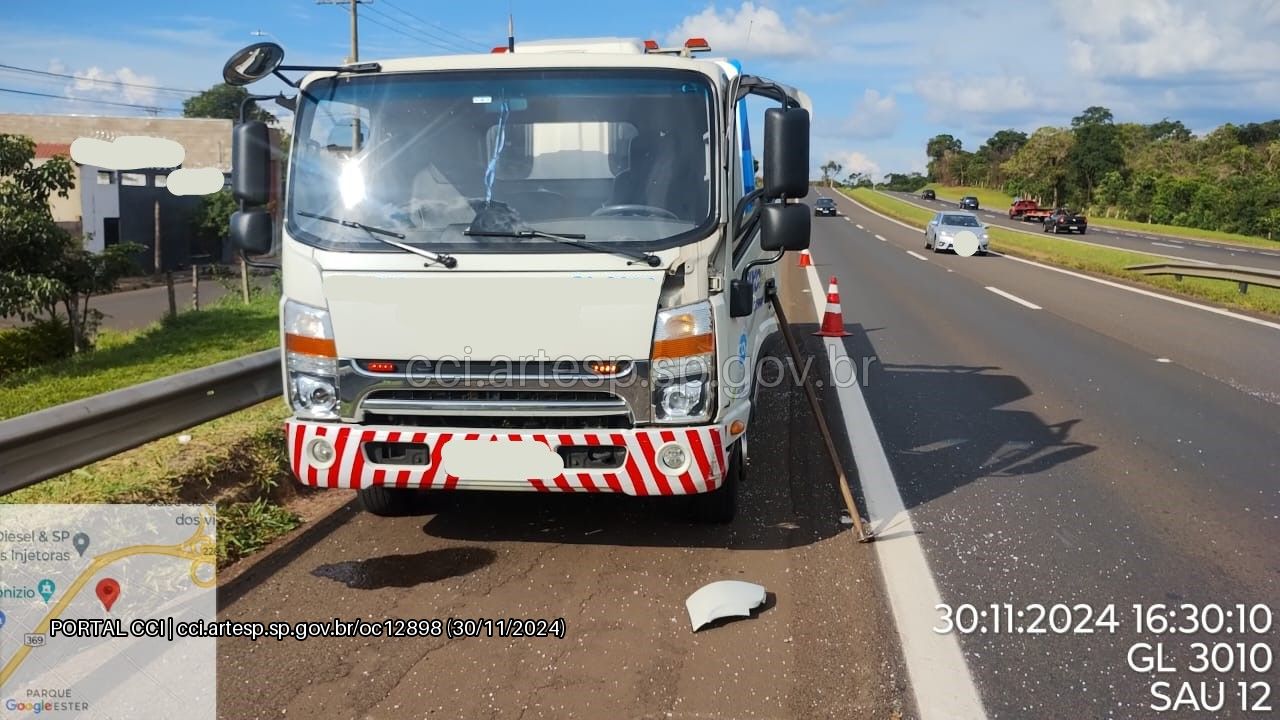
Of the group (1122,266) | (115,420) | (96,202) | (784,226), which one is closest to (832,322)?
(784,226)

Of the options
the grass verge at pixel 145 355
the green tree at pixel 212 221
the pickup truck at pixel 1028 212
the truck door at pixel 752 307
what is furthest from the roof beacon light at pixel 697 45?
the pickup truck at pixel 1028 212

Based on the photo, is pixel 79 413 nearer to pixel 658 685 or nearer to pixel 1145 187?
pixel 658 685

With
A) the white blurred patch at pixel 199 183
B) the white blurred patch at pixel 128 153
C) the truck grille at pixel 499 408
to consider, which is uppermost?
the white blurred patch at pixel 128 153

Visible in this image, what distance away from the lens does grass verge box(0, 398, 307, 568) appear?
503 cm

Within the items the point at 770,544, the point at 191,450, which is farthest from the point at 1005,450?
the point at 191,450

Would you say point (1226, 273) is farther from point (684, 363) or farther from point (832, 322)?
point (684, 363)

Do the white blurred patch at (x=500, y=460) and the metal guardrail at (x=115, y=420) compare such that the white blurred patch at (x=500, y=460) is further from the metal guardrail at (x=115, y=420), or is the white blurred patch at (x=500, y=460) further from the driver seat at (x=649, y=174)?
the metal guardrail at (x=115, y=420)

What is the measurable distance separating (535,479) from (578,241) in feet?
3.48

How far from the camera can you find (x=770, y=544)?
16.4 ft

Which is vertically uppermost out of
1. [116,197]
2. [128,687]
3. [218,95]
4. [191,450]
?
[218,95]

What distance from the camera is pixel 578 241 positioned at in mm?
4453

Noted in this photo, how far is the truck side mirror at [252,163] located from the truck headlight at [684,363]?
209cm

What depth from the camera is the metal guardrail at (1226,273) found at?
678 inches

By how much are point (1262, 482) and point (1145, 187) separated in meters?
71.1
